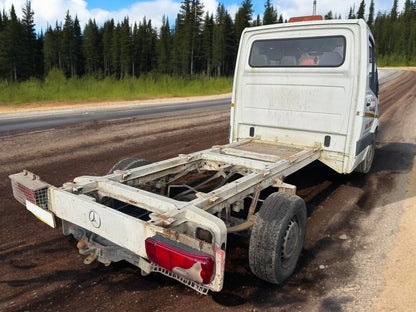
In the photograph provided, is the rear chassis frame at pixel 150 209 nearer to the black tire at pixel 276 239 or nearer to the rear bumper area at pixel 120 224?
the rear bumper area at pixel 120 224

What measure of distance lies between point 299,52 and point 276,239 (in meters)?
3.53

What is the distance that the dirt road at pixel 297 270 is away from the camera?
287 centimetres

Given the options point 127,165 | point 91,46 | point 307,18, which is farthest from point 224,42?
point 127,165

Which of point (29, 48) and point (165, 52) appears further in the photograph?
point (165, 52)

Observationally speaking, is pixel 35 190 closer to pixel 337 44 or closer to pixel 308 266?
pixel 308 266

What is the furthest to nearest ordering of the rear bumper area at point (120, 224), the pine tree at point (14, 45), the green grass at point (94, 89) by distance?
the pine tree at point (14, 45) < the green grass at point (94, 89) < the rear bumper area at point (120, 224)

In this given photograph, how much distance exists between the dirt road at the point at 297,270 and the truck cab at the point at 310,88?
37.4 inches

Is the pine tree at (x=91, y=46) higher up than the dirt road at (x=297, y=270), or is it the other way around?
the pine tree at (x=91, y=46)

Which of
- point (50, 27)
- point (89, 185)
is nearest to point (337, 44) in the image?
point (89, 185)

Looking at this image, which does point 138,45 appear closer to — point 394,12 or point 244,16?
point 244,16

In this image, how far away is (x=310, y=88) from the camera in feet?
16.8

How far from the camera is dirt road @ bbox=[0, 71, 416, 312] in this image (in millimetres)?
2867

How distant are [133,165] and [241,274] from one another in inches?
72.7

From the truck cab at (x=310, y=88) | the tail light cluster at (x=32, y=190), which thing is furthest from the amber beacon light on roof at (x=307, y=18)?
the tail light cluster at (x=32, y=190)
